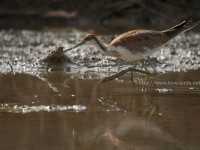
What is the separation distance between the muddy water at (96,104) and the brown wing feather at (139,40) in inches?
21.4

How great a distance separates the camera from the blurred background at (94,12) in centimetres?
1736

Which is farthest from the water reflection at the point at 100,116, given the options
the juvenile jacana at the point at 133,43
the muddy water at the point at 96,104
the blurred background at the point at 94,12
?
the blurred background at the point at 94,12

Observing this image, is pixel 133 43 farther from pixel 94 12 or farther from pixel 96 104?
pixel 94 12

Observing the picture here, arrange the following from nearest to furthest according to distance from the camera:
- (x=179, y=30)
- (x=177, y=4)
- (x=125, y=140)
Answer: (x=125, y=140) < (x=179, y=30) < (x=177, y=4)

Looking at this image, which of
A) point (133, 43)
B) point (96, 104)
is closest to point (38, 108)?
point (96, 104)

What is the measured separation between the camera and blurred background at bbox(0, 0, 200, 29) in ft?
57.0

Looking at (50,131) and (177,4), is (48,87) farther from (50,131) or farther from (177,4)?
(177,4)

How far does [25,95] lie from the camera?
827cm

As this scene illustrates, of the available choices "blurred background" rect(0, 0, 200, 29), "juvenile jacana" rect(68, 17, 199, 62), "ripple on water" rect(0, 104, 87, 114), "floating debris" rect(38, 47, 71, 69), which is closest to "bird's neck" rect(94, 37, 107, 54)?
"juvenile jacana" rect(68, 17, 199, 62)

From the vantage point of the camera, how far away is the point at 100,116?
7.11m

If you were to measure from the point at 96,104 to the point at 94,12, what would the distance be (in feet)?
34.4

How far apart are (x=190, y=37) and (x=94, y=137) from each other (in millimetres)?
8761

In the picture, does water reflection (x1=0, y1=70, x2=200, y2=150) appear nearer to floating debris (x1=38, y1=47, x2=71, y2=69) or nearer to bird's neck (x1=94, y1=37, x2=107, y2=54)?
bird's neck (x1=94, y1=37, x2=107, y2=54)

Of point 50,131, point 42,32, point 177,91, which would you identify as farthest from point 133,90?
point 42,32
